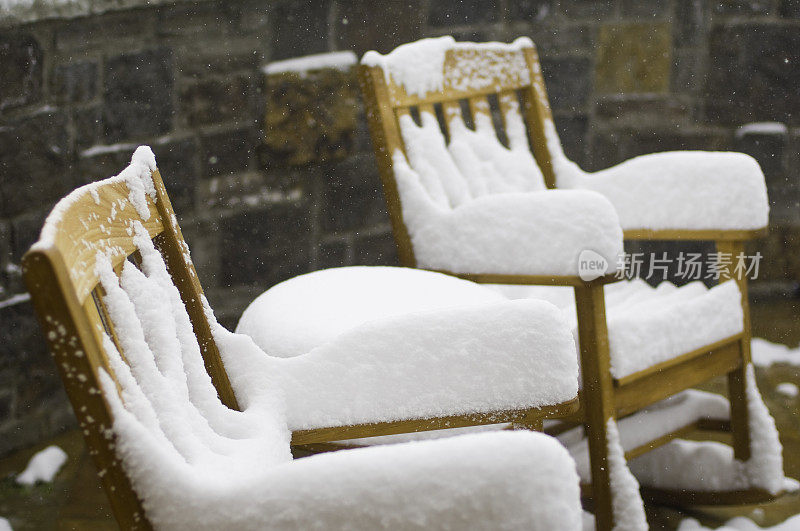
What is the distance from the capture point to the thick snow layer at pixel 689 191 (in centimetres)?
171

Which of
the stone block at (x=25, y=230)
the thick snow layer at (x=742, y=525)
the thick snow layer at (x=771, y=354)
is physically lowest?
the thick snow layer at (x=771, y=354)

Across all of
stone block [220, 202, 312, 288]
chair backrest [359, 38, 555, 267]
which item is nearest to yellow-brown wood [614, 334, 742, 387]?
chair backrest [359, 38, 555, 267]

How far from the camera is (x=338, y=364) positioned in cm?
99

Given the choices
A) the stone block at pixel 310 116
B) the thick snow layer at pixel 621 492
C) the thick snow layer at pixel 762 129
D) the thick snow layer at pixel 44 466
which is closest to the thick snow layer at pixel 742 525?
the thick snow layer at pixel 621 492

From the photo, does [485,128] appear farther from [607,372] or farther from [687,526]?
[687,526]

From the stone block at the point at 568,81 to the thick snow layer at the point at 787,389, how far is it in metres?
1.14

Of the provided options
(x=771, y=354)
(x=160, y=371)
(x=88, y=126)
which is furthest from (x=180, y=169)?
(x=771, y=354)

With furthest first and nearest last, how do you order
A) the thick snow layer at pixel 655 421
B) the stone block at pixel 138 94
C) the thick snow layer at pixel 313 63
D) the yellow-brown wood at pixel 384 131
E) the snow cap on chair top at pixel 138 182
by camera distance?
the thick snow layer at pixel 313 63, the stone block at pixel 138 94, the yellow-brown wood at pixel 384 131, the thick snow layer at pixel 655 421, the snow cap on chair top at pixel 138 182

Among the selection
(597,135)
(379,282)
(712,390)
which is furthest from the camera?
(597,135)

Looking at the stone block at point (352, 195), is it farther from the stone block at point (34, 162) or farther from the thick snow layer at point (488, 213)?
the stone block at point (34, 162)

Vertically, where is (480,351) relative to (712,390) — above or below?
above

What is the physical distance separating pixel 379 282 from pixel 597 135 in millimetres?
1879

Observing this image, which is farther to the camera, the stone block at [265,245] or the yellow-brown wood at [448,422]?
the stone block at [265,245]

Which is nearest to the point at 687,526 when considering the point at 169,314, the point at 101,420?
the point at 169,314
